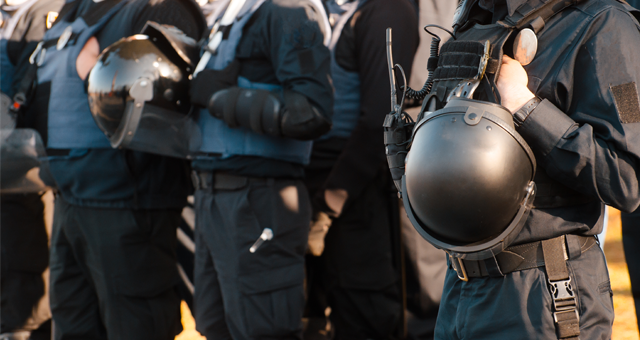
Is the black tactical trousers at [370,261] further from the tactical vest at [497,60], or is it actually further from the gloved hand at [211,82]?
the tactical vest at [497,60]

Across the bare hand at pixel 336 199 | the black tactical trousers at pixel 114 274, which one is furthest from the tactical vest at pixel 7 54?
the bare hand at pixel 336 199

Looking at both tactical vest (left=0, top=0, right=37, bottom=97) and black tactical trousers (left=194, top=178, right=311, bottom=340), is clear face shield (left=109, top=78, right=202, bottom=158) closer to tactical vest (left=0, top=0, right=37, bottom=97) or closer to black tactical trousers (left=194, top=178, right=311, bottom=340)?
black tactical trousers (left=194, top=178, right=311, bottom=340)

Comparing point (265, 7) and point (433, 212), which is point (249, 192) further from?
point (433, 212)

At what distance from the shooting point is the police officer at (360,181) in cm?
274

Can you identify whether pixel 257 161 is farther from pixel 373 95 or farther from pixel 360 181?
pixel 373 95

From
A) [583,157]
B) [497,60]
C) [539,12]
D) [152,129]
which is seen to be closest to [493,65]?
[497,60]

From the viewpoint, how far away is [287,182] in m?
2.48

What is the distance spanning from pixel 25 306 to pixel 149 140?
1.65 m

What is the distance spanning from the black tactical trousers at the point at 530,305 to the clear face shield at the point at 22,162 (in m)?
2.44

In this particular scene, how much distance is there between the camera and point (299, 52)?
7.64 feet

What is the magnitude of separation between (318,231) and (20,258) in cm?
196

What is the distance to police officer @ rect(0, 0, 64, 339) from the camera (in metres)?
3.55

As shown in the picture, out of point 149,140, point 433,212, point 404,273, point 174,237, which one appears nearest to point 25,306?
point 174,237

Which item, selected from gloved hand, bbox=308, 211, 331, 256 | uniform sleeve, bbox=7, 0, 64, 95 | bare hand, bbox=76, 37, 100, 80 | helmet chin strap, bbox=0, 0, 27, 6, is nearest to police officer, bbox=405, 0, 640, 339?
gloved hand, bbox=308, 211, 331, 256
